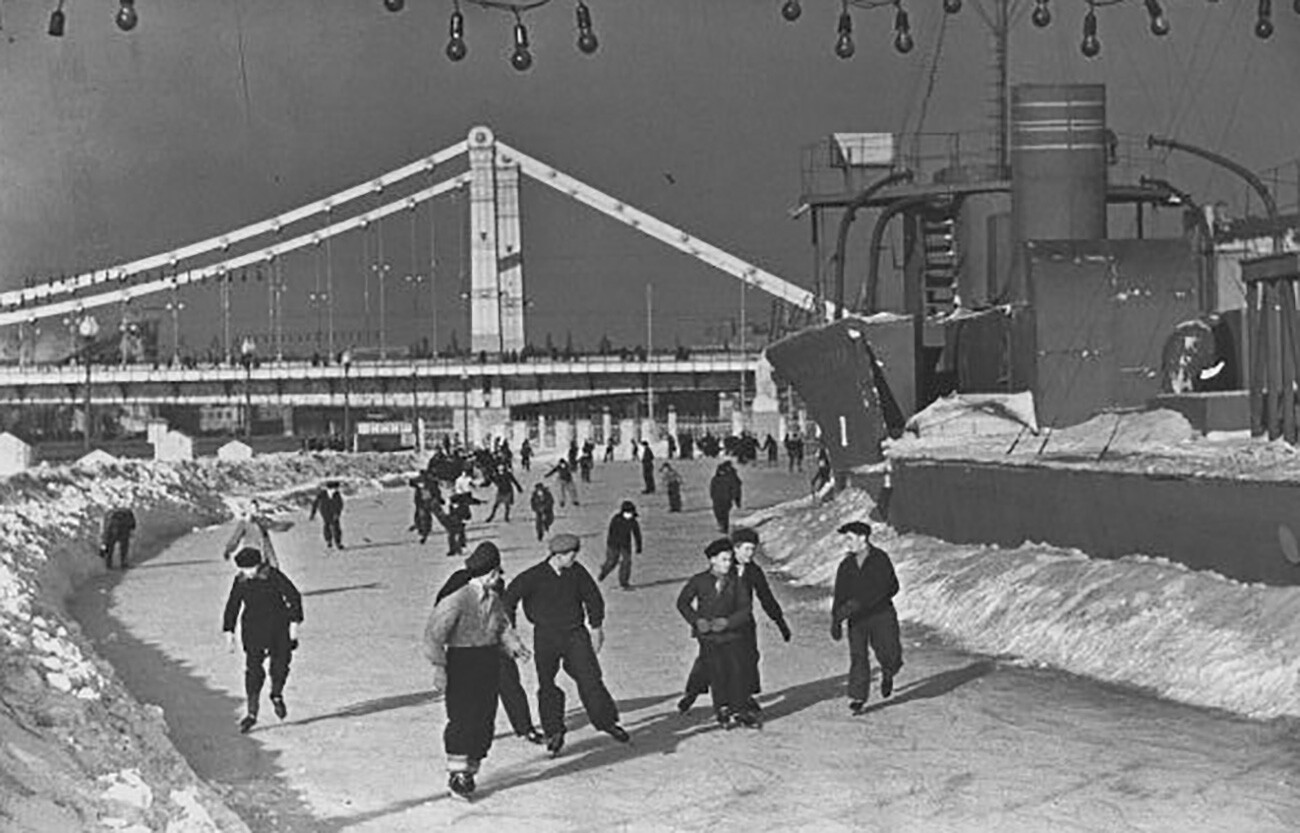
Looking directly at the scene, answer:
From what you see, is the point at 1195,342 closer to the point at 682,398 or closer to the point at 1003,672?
the point at 1003,672

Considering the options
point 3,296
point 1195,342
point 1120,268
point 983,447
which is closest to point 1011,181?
point 1120,268

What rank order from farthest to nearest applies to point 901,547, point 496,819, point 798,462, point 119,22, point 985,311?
point 798,462, point 985,311, point 901,547, point 119,22, point 496,819

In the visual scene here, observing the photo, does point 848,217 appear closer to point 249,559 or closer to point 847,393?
point 847,393

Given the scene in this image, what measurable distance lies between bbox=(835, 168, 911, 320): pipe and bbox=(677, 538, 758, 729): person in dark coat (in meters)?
31.5

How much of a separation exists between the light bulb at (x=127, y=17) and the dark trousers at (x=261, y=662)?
513 cm

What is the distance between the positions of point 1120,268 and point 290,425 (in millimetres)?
118862

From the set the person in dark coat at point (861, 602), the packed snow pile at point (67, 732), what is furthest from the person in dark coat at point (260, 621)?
the person in dark coat at point (861, 602)

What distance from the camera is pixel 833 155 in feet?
153

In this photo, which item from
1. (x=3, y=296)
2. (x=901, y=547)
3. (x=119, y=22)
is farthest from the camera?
(x=3, y=296)

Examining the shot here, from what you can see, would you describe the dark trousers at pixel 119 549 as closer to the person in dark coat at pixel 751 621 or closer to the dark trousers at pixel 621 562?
the dark trousers at pixel 621 562

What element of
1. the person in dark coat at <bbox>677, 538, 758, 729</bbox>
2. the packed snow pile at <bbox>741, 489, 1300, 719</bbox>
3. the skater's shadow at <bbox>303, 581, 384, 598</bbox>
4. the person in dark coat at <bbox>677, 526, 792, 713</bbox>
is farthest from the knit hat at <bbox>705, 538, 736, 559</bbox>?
the skater's shadow at <bbox>303, 581, 384, 598</bbox>

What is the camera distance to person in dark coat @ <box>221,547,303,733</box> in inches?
551

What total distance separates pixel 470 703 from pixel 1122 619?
737 centimetres

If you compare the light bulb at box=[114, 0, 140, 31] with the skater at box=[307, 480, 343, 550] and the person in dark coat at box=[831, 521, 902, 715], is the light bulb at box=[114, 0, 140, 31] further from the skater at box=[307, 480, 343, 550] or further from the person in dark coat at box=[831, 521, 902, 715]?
the skater at box=[307, 480, 343, 550]
